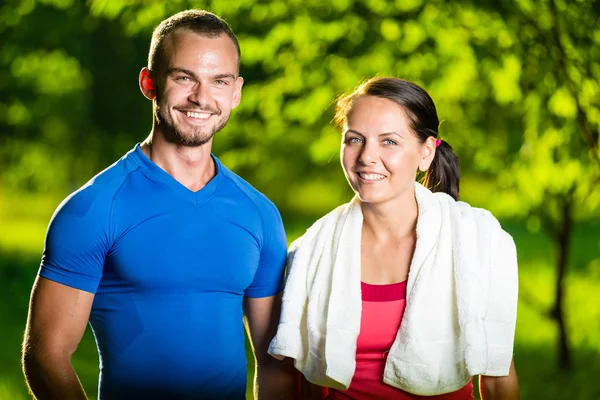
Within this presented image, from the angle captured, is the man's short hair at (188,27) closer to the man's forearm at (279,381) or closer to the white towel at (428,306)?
the white towel at (428,306)

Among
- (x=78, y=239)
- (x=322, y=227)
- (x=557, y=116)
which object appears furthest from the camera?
(x=557, y=116)

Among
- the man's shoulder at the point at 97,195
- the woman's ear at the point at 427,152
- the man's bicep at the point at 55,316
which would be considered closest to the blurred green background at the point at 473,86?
the woman's ear at the point at 427,152

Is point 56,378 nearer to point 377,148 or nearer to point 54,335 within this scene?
point 54,335

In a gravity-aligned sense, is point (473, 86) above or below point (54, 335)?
above

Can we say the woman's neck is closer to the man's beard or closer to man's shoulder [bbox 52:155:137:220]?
the man's beard

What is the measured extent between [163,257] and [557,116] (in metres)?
2.89

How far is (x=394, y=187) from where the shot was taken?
232 centimetres

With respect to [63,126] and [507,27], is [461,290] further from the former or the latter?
[63,126]

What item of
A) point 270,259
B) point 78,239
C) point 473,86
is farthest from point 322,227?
point 473,86

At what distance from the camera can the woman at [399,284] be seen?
2.24 meters

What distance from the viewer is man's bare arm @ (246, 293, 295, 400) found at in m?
2.51

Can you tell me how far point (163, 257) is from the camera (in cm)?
221

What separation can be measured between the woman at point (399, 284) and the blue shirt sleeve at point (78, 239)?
569 millimetres

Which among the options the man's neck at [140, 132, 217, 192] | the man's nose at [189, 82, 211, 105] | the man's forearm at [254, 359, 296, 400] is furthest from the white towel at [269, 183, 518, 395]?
the man's nose at [189, 82, 211, 105]
